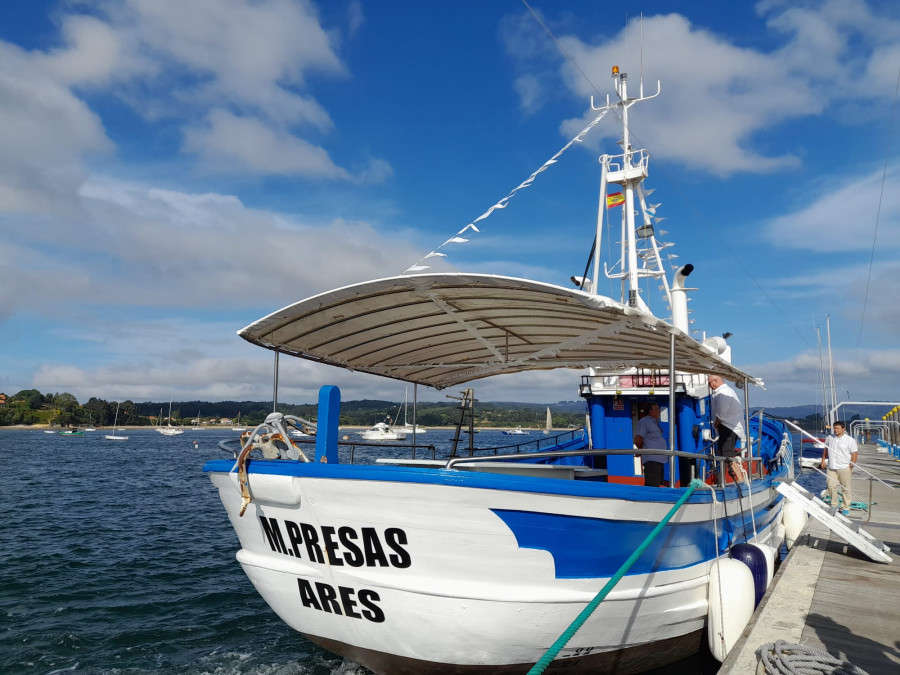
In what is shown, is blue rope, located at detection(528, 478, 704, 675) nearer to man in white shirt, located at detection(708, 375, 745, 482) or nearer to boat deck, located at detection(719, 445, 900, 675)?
boat deck, located at detection(719, 445, 900, 675)

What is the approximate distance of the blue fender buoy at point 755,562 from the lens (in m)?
7.02

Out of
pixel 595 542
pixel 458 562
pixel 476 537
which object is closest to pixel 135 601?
pixel 458 562

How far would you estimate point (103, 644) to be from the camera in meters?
7.63

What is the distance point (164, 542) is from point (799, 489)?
1368 centimetres

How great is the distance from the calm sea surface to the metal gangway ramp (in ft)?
10.3

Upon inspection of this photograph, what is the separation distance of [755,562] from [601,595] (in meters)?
4.19

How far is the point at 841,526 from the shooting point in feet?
29.0

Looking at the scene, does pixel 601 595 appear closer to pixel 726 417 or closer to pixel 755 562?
pixel 755 562

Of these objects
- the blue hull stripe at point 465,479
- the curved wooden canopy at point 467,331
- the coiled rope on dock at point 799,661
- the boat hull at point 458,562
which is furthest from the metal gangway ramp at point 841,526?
the blue hull stripe at point 465,479

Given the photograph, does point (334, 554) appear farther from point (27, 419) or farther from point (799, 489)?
point (27, 419)

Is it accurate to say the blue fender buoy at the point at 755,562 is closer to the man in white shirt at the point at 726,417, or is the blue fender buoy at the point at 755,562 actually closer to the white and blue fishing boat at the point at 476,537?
the white and blue fishing boat at the point at 476,537

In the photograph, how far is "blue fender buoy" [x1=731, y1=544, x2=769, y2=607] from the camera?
7016 millimetres

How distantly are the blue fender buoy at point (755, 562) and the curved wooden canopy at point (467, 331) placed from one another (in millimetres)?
2297

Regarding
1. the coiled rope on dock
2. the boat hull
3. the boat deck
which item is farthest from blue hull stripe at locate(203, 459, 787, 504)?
the boat deck
